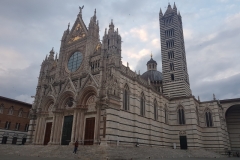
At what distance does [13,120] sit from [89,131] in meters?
19.5

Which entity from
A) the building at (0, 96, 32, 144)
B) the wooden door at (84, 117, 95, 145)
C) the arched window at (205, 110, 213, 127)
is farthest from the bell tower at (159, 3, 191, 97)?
the building at (0, 96, 32, 144)

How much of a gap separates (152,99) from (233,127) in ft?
74.0

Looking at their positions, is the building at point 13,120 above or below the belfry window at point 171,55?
below

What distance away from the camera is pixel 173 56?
121ft

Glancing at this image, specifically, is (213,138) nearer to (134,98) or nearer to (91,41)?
(134,98)

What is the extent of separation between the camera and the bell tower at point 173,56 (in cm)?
3481

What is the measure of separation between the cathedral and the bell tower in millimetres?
168

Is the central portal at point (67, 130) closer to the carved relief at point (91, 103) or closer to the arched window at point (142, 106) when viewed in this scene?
the carved relief at point (91, 103)

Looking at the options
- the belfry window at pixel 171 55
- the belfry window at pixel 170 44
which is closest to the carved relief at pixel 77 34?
the belfry window at pixel 171 55

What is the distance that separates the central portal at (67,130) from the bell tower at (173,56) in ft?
60.2

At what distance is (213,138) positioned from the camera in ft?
105

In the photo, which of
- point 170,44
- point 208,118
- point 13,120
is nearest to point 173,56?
point 170,44

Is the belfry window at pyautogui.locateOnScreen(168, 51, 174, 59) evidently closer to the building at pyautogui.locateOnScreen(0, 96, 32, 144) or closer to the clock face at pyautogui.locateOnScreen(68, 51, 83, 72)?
the clock face at pyautogui.locateOnScreen(68, 51, 83, 72)

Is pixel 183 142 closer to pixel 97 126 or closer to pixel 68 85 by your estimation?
pixel 97 126
